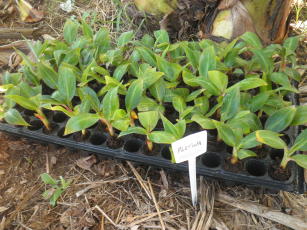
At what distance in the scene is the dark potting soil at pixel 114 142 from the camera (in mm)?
1022

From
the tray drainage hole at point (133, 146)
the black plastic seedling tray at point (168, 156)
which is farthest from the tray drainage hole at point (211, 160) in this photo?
the tray drainage hole at point (133, 146)

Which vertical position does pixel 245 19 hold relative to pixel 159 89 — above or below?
above

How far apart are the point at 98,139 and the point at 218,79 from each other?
44cm

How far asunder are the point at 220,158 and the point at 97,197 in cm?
40

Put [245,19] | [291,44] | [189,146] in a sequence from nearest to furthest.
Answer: [189,146] < [291,44] < [245,19]

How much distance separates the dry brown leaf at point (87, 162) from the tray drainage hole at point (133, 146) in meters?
0.15

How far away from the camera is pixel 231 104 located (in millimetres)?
886

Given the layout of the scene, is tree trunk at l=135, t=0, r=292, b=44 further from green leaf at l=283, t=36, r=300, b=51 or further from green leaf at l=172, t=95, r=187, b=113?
green leaf at l=172, t=95, r=187, b=113

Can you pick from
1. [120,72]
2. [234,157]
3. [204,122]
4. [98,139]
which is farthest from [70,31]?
[234,157]

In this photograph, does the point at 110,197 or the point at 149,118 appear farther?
the point at 110,197

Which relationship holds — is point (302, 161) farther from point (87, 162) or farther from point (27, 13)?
point (27, 13)

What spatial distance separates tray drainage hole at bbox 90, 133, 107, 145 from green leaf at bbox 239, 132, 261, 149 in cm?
45

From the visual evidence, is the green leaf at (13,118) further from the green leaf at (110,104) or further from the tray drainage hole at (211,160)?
the tray drainage hole at (211,160)

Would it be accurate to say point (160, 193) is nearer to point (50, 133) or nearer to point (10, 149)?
point (50, 133)
